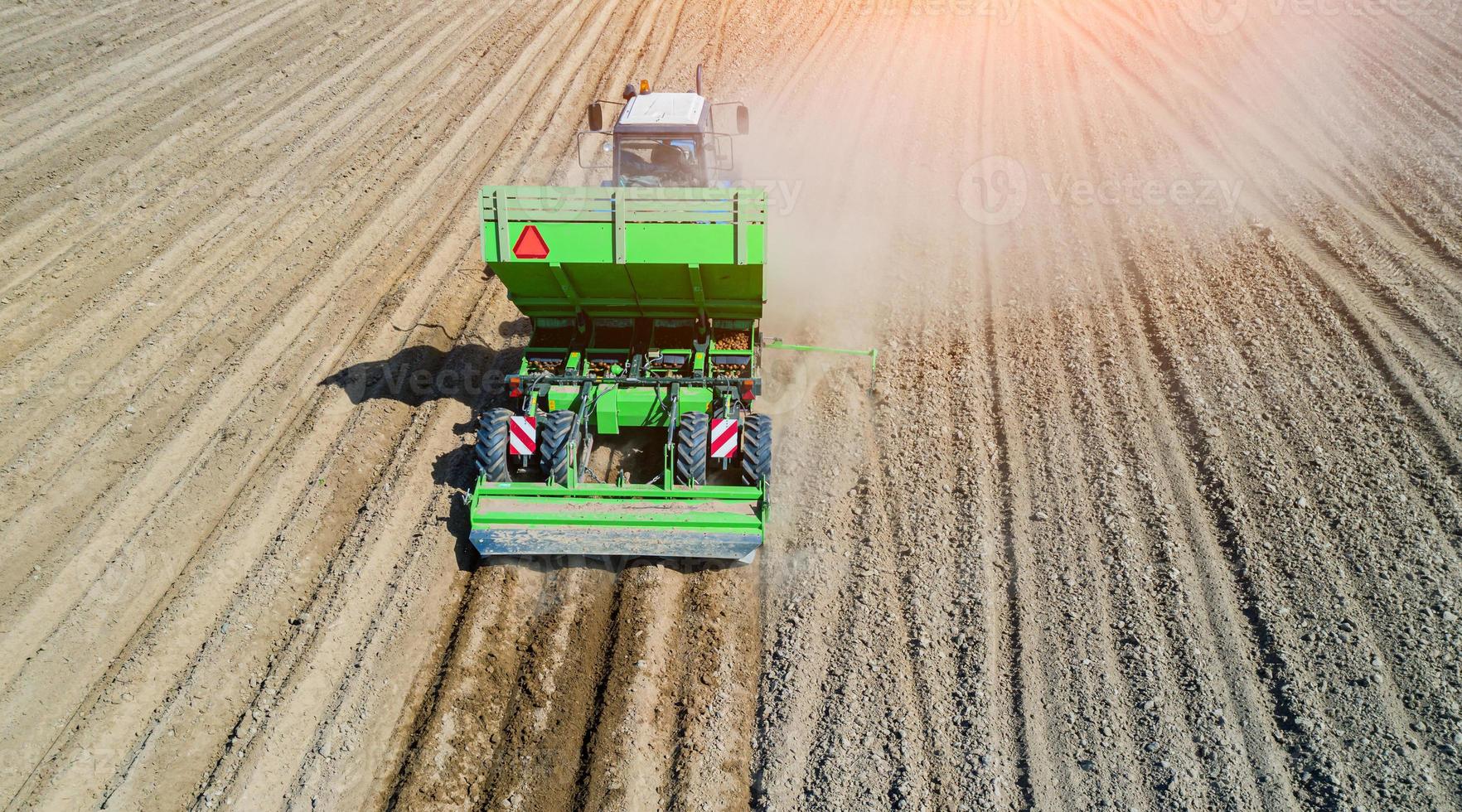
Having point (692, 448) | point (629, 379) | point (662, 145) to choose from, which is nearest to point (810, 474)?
point (692, 448)

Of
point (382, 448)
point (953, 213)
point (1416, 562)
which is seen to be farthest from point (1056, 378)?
point (382, 448)

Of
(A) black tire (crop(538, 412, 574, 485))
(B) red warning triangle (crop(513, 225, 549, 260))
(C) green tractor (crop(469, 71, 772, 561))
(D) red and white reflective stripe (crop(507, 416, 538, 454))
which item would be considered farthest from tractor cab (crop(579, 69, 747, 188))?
(D) red and white reflective stripe (crop(507, 416, 538, 454))

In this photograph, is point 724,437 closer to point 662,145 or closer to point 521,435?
point 521,435

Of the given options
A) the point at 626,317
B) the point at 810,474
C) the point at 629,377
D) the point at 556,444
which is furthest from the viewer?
the point at 626,317

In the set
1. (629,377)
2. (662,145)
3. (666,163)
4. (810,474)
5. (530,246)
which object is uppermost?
(662,145)

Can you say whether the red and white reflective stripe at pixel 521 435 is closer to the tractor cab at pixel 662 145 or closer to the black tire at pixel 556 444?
the black tire at pixel 556 444

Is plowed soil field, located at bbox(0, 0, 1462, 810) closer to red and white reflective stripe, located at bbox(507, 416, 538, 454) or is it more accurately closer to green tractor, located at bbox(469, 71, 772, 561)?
green tractor, located at bbox(469, 71, 772, 561)

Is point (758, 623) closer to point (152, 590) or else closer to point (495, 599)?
point (495, 599)
